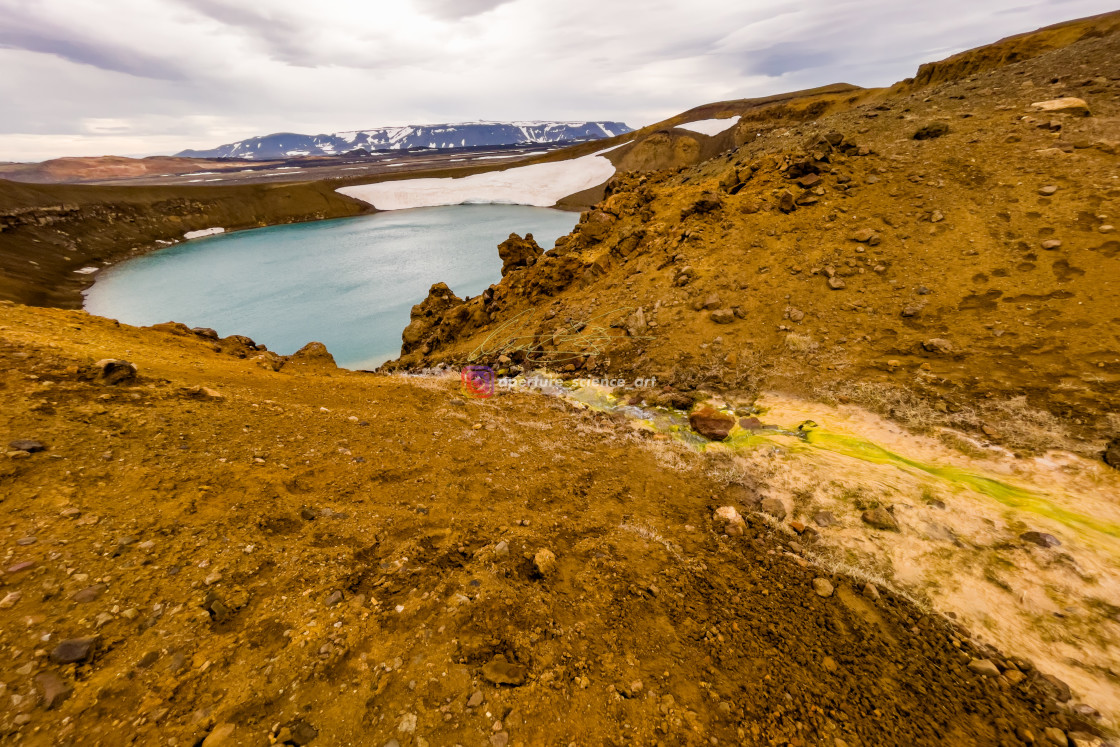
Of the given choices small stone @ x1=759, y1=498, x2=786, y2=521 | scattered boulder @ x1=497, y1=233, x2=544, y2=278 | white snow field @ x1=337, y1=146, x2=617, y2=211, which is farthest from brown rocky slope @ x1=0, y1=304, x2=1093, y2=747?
white snow field @ x1=337, y1=146, x2=617, y2=211

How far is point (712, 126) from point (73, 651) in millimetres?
68413

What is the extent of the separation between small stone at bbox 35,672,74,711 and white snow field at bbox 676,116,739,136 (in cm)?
6497

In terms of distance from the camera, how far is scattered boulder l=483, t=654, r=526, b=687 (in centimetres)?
291

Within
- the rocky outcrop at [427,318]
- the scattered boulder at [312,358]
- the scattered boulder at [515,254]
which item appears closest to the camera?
the scattered boulder at [312,358]

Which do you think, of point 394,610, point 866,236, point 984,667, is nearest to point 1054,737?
point 984,667

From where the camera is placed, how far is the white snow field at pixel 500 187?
5628 centimetres

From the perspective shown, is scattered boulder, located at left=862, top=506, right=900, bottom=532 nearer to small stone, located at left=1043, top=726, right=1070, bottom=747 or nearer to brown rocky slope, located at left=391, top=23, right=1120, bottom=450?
small stone, located at left=1043, top=726, right=1070, bottom=747

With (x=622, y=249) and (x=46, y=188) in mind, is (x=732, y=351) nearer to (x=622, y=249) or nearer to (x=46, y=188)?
(x=622, y=249)

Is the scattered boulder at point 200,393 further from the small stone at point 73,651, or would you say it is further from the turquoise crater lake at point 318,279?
the turquoise crater lake at point 318,279

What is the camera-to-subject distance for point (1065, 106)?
1036 centimetres

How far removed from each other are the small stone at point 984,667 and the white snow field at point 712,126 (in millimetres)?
62607

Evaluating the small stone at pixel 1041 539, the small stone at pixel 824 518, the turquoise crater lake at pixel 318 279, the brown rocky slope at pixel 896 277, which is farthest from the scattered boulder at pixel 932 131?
the turquoise crater lake at pixel 318 279

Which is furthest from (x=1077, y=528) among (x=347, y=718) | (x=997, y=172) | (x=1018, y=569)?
(x=997, y=172)

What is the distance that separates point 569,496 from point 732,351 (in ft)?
17.3
